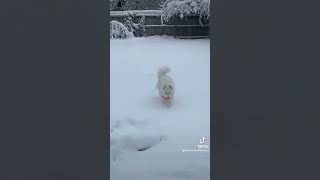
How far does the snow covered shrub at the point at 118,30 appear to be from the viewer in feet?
13.4

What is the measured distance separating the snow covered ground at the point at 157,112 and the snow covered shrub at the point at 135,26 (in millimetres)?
76

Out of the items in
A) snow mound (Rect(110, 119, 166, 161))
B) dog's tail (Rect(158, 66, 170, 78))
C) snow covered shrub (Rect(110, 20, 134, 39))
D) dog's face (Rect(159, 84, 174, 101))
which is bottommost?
snow mound (Rect(110, 119, 166, 161))

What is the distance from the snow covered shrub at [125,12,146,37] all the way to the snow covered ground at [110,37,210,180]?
3.0 inches

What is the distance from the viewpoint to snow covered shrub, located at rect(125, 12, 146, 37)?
4.16 meters

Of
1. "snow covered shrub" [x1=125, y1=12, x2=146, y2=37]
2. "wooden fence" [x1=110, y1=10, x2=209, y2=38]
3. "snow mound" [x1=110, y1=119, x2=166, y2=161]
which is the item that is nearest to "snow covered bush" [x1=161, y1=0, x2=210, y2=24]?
"wooden fence" [x1=110, y1=10, x2=209, y2=38]

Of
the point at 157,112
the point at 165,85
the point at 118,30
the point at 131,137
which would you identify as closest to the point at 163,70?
the point at 165,85

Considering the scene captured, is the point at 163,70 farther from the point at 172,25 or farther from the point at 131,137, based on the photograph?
the point at 131,137

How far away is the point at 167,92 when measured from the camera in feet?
13.5

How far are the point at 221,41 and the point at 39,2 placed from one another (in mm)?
1248

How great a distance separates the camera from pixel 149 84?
4.15 meters

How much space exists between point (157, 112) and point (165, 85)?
0.67 feet

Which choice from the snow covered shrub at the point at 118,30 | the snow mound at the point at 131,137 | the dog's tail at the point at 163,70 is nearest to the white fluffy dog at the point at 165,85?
the dog's tail at the point at 163,70

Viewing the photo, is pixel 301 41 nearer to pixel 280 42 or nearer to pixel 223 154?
pixel 280 42

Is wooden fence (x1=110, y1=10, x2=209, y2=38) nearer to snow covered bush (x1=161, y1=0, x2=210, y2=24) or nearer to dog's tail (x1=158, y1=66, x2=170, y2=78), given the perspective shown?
snow covered bush (x1=161, y1=0, x2=210, y2=24)
